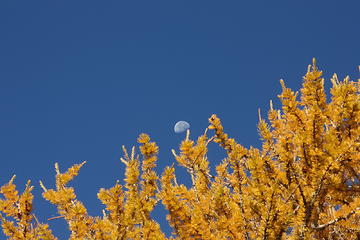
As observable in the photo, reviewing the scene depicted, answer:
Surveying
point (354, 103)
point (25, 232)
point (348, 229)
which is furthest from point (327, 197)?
point (25, 232)

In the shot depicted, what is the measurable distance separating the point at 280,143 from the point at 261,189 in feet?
3.89

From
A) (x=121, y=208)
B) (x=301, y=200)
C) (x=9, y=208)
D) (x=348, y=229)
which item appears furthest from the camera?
(x=9, y=208)

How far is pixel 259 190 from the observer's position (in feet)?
13.1

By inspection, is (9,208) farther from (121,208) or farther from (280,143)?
(280,143)

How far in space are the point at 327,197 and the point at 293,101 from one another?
1528 mm

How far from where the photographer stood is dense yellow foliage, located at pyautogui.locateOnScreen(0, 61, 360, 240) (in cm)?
418

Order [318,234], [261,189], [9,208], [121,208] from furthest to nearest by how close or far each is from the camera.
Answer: [9,208] → [121,208] → [318,234] → [261,189]

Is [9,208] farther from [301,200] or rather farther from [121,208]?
[301,200]

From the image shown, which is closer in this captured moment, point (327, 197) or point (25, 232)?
point (327, 197)

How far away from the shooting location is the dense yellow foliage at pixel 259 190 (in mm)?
4184

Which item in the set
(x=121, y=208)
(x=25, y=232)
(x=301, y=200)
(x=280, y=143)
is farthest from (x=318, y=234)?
(x=25, y=232)

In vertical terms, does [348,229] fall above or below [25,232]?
below

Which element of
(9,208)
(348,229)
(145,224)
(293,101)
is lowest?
(348,229)

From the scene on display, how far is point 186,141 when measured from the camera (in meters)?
6.28
